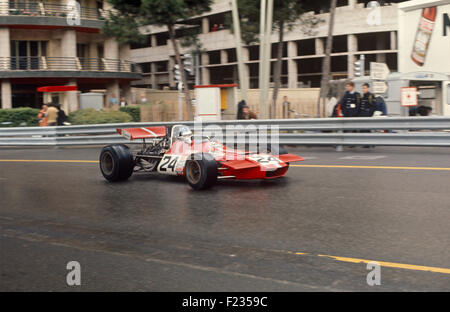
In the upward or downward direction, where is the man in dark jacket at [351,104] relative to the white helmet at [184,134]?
upward

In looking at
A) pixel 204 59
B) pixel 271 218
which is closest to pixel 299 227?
pixel 271 218

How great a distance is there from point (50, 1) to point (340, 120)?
32.3 m

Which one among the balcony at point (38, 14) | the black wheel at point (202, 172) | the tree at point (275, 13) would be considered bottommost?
the black wheel at point (202, 172)

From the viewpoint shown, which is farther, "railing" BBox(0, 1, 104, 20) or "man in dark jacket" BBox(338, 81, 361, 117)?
"railing" BBox(0, 1, 104, 20)

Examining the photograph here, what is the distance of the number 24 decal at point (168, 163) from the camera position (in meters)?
9.19

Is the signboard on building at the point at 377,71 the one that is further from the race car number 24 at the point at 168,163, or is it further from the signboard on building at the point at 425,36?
the race car number 24 at the point at 168,163

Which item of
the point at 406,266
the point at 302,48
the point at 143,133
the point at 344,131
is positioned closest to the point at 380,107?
the point at 344,131

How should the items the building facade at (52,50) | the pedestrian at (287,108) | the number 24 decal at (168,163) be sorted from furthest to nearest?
the building facade at (52,50)
the pedestrian at (287,108)
the number 24 decal at (168,163)

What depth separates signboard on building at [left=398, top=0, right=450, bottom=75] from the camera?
1731cm

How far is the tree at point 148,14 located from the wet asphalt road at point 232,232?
57.7 ft

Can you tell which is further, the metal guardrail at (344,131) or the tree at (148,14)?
the tree at (148,14)

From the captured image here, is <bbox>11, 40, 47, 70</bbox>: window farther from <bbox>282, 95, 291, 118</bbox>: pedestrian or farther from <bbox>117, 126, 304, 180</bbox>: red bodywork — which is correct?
<bbox>117, 126, 304, 180</bbox>: red bodywork

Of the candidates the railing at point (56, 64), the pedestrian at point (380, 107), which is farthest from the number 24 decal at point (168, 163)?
the railing at point (56, 64)

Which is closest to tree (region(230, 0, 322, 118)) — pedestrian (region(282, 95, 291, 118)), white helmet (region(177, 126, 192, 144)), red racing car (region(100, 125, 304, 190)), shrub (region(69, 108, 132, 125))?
pedestrian (region(282, 95, 291, 118))
